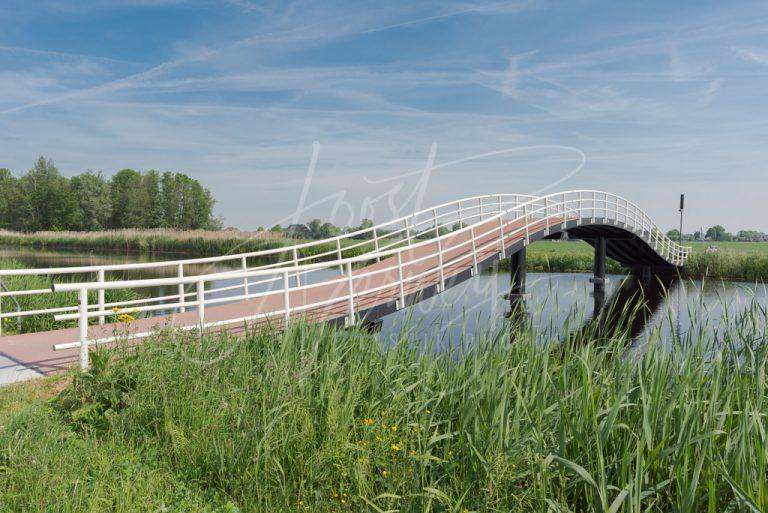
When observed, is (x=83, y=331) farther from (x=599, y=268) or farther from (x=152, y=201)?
(x=152, y=201)

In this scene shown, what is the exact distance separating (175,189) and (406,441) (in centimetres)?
7634

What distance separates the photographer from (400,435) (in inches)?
163

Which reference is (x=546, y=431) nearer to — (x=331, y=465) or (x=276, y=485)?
(x=331, y=465)

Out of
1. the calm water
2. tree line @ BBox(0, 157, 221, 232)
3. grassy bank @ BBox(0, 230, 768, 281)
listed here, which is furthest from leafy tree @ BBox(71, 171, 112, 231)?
the calm water

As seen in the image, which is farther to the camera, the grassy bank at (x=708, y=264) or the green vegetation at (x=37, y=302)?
the grassy bank at (x=708, y=264)

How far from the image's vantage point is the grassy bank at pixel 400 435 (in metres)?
3.15

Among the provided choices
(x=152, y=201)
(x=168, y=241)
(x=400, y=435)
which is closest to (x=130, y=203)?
(x=152, y=201)

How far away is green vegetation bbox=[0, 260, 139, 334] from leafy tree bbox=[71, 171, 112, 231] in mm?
63994

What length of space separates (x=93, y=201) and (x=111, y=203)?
308 cm

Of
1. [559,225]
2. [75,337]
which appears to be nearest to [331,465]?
[75,337]

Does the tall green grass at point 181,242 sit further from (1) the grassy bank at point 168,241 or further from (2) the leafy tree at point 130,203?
(2) the leafy tree at point 130,203

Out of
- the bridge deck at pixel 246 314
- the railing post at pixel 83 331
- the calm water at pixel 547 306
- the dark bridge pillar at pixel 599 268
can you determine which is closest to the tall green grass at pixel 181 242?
the calm water at pixel 547 306

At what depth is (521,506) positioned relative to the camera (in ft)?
10.6

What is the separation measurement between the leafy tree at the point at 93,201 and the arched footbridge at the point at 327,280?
47.0m
